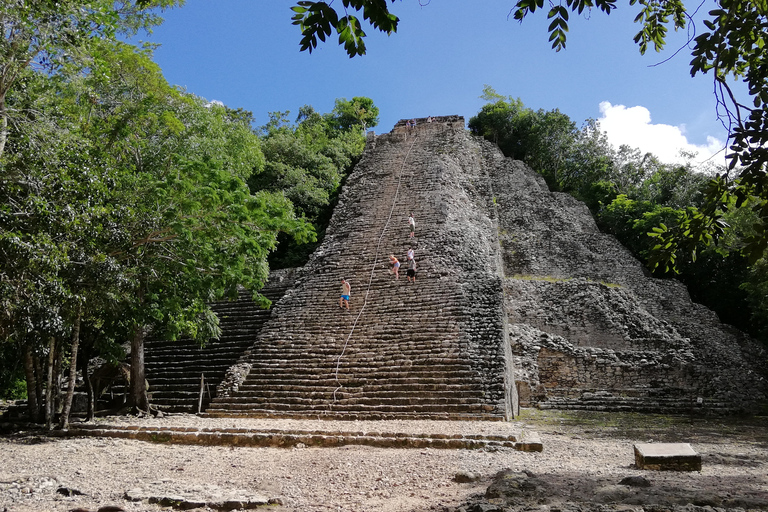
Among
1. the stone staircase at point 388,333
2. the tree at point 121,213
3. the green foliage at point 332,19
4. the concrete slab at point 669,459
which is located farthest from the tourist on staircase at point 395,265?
the green foliage at point 332,19

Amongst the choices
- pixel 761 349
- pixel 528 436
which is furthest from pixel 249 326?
pixel 761 349

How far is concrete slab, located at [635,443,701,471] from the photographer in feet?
16.0

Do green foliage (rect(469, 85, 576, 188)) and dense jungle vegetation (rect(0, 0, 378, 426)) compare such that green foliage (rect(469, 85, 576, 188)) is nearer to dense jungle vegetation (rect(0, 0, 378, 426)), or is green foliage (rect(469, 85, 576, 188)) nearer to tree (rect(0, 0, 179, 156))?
dense jungle vegetation (rect(0, 0, 378, 426))

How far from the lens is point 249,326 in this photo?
13.3 meters

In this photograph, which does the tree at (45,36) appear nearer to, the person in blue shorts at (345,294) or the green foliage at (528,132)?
the person in blue shorts at (345,294)

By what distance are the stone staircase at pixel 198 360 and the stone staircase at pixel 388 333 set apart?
43.2 inches

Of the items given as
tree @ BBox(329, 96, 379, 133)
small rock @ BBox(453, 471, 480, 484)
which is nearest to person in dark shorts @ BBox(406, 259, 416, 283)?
small rock @ BBox(453, 471, 480, 484)

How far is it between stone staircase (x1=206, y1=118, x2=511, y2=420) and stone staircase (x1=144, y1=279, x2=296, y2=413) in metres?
1.10

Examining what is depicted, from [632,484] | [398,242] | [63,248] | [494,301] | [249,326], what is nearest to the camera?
[632,484]

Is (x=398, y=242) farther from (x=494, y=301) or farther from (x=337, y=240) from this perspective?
(x=494, y=301)

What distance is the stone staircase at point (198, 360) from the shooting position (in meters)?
10.8

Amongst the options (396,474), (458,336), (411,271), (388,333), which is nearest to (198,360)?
(388,333)

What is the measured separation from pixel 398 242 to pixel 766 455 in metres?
10.1

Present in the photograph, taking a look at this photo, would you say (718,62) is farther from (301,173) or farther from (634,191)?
(634,191)
